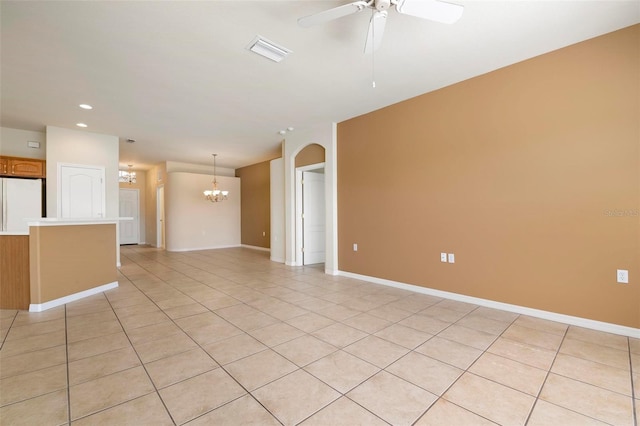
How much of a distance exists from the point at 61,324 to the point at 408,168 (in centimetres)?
479

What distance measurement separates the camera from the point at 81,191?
18.6ft

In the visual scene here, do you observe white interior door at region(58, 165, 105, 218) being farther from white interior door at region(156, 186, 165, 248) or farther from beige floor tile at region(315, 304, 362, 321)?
beige floor tile at region(315, 304, 362, 321)

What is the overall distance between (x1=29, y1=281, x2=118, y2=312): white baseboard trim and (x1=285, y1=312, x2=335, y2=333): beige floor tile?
10.1 feet

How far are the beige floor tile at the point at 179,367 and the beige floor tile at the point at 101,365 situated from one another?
8.0 inches

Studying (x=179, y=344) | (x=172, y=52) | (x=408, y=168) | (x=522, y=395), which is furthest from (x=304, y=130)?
(x=522, y=395)

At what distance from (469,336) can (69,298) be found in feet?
16.4

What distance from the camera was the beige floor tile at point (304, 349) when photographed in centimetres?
223

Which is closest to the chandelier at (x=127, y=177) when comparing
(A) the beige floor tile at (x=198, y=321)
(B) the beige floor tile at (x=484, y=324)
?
(A) the beige floor tile at (x=198, y=321)

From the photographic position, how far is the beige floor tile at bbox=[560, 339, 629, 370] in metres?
2.18

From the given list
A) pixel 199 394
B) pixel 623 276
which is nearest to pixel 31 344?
pixel 199 394

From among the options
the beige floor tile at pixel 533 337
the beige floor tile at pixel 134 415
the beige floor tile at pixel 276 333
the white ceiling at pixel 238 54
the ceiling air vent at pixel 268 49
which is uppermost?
the white ceiling at pixel 238 54

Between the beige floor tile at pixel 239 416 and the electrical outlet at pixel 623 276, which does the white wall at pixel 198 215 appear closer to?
the beige floor tile at pixel 239 416

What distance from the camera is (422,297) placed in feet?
12.7

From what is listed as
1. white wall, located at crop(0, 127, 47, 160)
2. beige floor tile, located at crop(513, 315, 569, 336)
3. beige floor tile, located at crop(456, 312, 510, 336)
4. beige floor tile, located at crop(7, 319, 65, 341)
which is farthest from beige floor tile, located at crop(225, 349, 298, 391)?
white wall, located at crop(0, 127, 47, 160)
